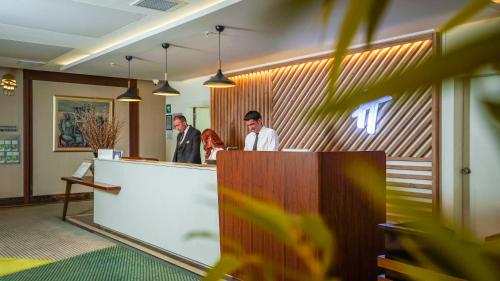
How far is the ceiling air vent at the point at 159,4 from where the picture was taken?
16.7 ft

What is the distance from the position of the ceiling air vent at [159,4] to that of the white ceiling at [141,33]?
11cm

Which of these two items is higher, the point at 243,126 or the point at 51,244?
the point at 243,126

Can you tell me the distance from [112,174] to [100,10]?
218cm

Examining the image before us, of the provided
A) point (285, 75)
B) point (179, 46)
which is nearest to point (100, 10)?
point (179, 46)

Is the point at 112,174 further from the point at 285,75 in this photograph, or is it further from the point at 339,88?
the point at 339,88

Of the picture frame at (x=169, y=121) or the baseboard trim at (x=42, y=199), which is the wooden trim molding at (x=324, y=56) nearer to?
the picture frame at (x=169, y=121)

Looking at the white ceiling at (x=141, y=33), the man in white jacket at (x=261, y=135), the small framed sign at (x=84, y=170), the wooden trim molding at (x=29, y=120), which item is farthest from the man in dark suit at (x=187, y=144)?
the wooden trim molding at (x=29, y=120)

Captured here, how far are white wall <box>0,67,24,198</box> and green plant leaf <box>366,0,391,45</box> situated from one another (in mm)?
9885

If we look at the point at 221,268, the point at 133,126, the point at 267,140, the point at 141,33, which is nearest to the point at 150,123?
the point at 133,126

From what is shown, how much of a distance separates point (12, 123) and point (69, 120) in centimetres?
110

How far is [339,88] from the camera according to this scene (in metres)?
0.23

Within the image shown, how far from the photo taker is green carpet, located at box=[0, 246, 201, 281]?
420cm

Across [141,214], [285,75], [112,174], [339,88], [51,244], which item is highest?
[285,75]

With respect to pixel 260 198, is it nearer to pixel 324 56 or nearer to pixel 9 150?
pixel 324 56
